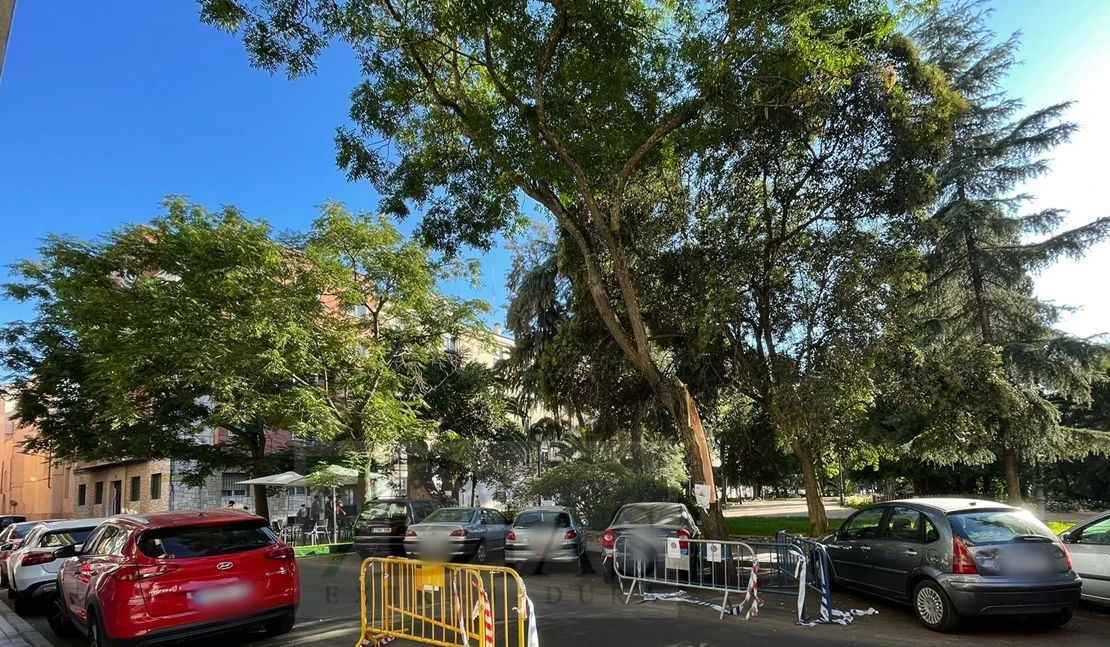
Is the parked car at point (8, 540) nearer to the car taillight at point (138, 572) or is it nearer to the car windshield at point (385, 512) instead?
the car windshield at point (385, 512)

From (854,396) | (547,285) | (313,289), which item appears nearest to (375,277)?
(313,289)

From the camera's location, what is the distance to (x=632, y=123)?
12.7m

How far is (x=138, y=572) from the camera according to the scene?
6.73 meters

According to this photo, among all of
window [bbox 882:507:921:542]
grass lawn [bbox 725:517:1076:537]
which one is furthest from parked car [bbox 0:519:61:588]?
grass lawn [bbox 725:517:1076:537]

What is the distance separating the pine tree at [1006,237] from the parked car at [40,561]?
18.9 metres

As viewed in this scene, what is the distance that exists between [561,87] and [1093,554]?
10.1 m

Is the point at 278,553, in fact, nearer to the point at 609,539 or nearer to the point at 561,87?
the point at 609,539

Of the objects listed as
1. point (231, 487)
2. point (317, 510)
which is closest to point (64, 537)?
point (317, 510)

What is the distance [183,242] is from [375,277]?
518 centimetres

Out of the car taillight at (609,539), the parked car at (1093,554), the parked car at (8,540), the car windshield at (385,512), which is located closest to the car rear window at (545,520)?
the car taillight at (609,539)

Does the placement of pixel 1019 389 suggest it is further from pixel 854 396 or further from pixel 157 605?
pixel 157 605

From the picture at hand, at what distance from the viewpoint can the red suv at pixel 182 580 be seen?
6.68 m

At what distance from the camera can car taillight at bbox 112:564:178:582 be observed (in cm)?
671

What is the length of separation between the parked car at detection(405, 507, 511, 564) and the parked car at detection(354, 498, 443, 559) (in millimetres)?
1312
